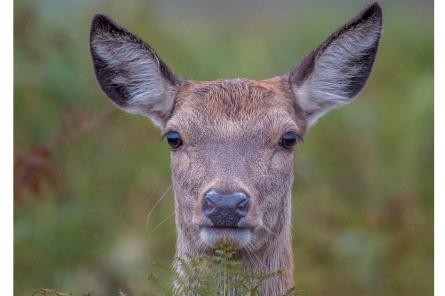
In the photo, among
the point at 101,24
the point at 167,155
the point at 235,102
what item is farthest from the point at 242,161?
the point at 167,155

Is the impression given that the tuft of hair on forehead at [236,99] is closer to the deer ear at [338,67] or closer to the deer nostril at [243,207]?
the deer ear at [338,67]

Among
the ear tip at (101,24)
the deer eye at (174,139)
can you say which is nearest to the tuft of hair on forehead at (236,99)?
the deer eye at (174,139)

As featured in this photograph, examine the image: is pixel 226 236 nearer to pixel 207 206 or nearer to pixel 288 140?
pixel 207 206

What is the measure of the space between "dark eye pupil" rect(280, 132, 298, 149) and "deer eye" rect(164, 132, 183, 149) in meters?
0.39

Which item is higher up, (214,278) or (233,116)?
(233,116)

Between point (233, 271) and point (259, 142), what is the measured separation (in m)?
0.62

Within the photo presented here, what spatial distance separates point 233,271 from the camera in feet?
16.0

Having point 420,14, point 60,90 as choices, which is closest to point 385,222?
point 420,14

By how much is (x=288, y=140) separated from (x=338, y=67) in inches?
17.2

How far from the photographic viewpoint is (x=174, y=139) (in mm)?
5395
